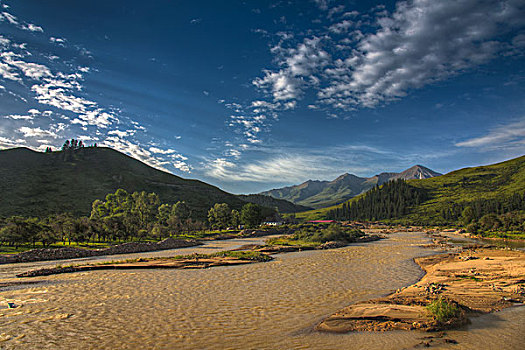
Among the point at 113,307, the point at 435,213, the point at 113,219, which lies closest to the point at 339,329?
the point at 113,307

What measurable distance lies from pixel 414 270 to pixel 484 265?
7.37 m

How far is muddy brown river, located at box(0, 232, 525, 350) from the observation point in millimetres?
10211

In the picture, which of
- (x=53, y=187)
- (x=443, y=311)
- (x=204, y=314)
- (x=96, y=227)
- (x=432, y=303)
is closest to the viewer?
(x=443, y=311)

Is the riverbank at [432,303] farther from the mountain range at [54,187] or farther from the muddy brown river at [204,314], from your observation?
the mountain range at [54,187]

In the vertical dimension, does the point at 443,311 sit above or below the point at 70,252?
above

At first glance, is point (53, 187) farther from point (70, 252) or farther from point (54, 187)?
point (70, 252)

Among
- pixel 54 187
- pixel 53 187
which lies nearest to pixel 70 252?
pixel 53 187

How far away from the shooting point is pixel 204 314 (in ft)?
44.8

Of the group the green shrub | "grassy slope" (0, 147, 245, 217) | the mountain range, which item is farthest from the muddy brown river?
"grassy slope" (0, 147, 245, 217)

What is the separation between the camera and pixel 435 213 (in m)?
167

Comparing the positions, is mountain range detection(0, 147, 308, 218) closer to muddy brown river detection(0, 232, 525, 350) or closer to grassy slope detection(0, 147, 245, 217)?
grassy slope detection(0, 147, 245, 217)

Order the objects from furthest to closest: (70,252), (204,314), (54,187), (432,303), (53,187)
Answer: (54,187)
(53,187)
(70,252)
(204,314)
(432,303)

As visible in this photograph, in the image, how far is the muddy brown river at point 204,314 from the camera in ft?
33.5

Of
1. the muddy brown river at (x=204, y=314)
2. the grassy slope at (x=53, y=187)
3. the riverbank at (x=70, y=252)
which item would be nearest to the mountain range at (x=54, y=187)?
the grassy slope at (x=53, y=187)
